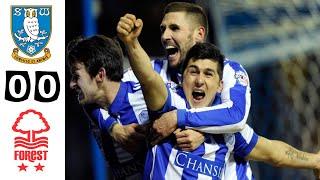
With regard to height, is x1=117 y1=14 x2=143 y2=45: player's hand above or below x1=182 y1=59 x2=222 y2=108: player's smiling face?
above

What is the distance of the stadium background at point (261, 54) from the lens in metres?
2.60

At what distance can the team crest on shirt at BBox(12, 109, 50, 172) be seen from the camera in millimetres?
2336

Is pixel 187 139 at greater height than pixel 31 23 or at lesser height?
lesser

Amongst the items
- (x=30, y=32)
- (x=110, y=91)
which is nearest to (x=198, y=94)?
(x=110, y=91)

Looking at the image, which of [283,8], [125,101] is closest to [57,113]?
[125,101]

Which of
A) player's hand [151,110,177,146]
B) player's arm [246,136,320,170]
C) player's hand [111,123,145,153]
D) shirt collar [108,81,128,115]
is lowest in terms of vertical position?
player's arm [246,136,320,170]

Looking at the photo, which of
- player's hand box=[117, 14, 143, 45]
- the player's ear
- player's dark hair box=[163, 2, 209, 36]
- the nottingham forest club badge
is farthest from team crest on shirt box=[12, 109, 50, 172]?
player's hand box=[117, 14, 143, 45]

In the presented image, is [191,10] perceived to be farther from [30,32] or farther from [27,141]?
[27,141]

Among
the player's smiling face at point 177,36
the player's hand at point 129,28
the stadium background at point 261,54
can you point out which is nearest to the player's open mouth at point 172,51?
the player's smiling face at point 177,36

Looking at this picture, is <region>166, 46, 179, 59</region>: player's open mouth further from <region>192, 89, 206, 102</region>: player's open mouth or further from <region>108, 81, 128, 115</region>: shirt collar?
<region>192, 89, 206, 102</region>: player's open mouth

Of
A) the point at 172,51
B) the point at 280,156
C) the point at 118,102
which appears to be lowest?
the point at 280,156

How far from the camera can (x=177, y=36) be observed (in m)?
2.23

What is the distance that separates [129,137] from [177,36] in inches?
10.8

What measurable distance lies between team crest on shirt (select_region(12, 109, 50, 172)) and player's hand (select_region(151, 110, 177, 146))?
18.1 inches
